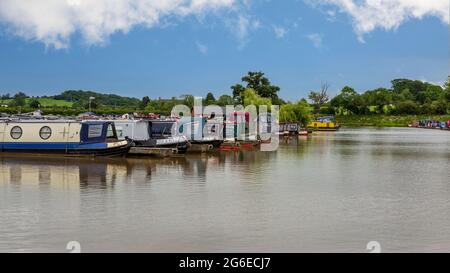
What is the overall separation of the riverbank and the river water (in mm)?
101409

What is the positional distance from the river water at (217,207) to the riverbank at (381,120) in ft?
333

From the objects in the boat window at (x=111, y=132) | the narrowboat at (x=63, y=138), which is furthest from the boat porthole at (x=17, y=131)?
the boat window at (x=111, y=132)

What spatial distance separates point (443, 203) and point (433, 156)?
69.8 feet

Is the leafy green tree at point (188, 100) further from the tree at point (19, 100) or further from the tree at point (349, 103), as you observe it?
the tree at point (349, 103)

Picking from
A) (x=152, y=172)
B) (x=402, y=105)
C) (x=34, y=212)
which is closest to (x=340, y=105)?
(x=402, y=105)

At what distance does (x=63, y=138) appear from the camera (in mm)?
31344

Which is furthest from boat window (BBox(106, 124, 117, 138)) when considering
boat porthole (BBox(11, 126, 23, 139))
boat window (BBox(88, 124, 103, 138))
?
boat porthole (BBox(11, 126, 23, 139))

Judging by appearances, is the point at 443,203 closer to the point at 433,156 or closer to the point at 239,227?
the point at 239,227

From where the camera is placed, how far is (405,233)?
582 inches

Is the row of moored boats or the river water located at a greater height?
the row of moored boats

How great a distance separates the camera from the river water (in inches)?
535

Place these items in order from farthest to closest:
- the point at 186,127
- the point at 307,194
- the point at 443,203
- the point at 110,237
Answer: the point at 186,127, the point at 307,194, the point at 443,203, the point at 110,237

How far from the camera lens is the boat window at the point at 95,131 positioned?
3127cm

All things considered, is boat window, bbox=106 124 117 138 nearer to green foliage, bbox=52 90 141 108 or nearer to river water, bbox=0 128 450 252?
river water, bbox=0 128 450 252
